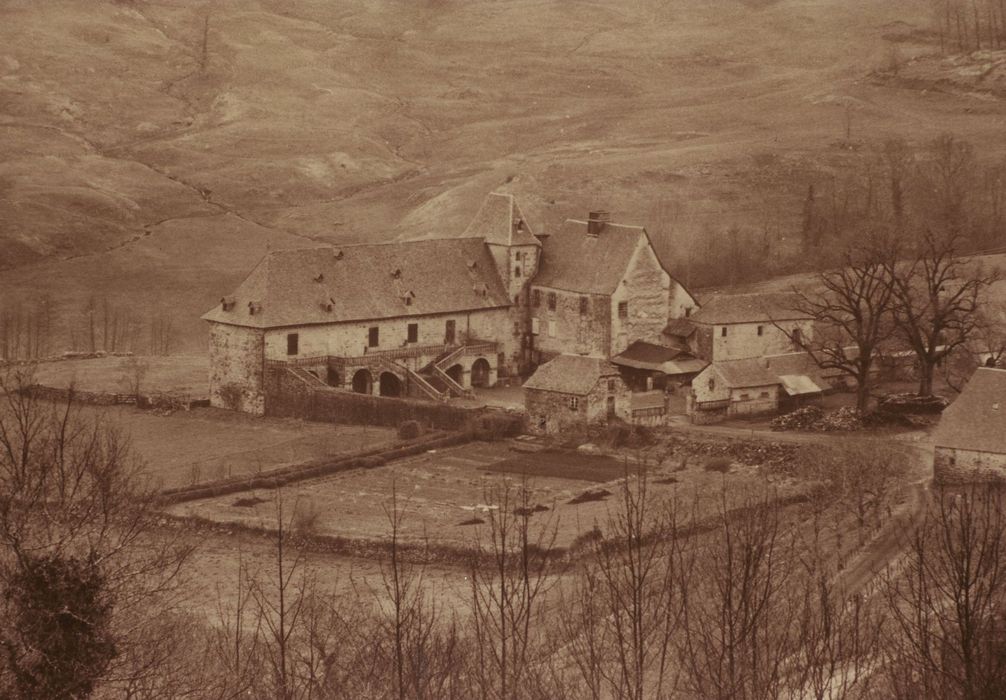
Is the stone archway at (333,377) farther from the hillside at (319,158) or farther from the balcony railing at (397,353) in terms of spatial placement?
the hillside at (319,158)

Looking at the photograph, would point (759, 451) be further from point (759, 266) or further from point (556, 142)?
point (556, 142)

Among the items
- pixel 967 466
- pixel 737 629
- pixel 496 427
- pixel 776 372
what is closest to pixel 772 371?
pixel 776 372

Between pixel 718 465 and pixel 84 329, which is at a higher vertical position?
pixel 84 329

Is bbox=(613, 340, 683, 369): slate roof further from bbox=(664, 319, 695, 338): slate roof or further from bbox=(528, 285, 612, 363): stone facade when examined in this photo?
bbox=(664, 319, 695, 338): slate roof

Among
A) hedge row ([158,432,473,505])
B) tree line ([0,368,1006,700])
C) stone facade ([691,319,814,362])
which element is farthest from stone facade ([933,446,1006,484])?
stone facade ([691,319,814,362])

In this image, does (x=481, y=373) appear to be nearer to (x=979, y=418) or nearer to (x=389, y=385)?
(x=389, y=385)
